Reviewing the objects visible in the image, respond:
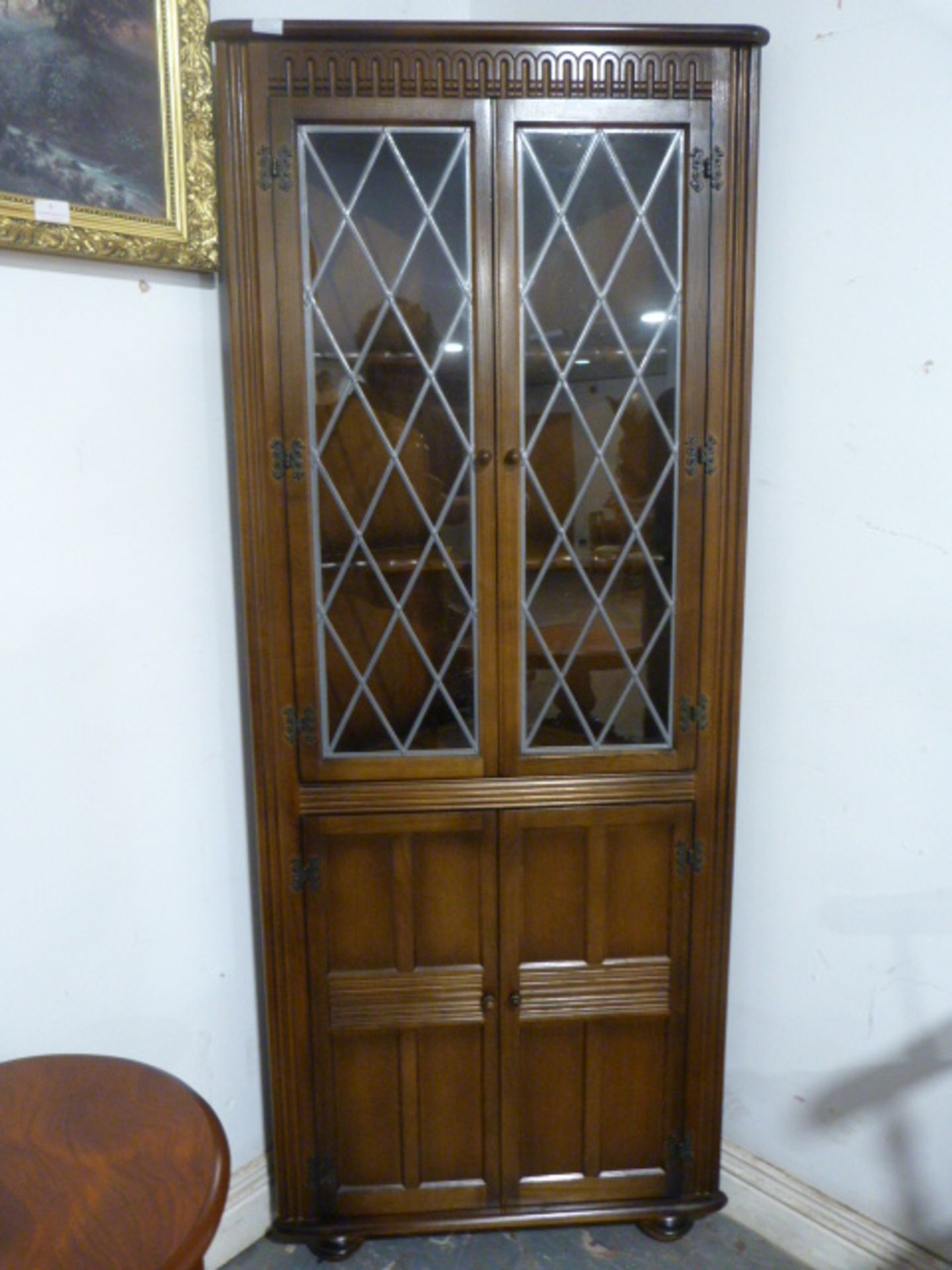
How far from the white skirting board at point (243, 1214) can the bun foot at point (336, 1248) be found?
0.12 meters

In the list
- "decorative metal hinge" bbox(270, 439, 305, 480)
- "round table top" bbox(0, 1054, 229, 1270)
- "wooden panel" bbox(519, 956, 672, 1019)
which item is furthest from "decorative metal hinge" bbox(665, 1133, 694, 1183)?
"decorative metal hinge" bbox(270, 439, 305, 480)

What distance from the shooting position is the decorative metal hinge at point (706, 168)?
1.30 meters

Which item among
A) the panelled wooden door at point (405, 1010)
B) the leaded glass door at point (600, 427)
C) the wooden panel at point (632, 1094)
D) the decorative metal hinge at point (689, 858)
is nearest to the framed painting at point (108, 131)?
the leaded glass door at point (600, 427)

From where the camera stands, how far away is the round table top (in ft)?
2.82

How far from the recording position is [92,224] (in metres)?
1.25

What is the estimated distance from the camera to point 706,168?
1.30m

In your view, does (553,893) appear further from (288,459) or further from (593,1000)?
(288,459)

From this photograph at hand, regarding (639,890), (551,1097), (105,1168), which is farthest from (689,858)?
(105,1168)

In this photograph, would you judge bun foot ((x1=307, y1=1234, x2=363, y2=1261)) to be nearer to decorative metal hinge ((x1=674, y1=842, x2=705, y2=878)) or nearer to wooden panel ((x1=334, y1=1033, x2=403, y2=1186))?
wooden panel ((x1=334, y1=1033, x2=403, y2=1186))

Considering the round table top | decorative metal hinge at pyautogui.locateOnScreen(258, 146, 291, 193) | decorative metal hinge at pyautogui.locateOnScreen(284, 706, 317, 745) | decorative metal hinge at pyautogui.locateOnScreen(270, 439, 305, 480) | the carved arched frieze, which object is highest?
the carved arched frieze

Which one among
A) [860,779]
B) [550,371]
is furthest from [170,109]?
[860,779]

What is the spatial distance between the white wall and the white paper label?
6 cm

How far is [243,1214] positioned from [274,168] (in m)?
1.68

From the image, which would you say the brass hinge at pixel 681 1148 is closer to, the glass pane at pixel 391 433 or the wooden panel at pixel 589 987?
the wooden panel at pixel 589 987
